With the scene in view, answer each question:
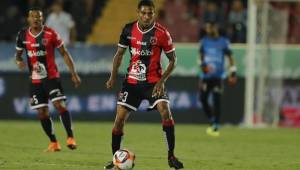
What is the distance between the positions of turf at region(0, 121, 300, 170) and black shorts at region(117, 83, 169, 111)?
873 mm

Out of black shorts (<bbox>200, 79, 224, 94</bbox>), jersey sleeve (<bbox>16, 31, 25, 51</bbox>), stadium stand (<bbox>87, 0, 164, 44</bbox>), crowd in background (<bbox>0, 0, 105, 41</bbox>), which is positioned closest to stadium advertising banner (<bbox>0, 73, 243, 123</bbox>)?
crowd in background (<bbox>0, 0, 105, 41</bbox>)

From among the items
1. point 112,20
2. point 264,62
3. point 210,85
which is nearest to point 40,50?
point 210,85

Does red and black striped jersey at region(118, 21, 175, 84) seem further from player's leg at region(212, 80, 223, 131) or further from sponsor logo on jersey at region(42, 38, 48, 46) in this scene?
player's leg at region(212, 80, 223, 131)

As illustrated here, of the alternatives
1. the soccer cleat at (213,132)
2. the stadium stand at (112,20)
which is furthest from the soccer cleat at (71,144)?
the stadium stand at (112,20)

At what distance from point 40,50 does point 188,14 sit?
40.0 feet

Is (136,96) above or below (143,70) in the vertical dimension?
below

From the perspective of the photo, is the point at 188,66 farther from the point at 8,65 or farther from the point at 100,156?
the point at 100,156

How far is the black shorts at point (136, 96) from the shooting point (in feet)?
35.6

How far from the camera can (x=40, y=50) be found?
1357cm

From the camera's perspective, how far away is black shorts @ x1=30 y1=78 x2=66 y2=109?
44.9 ft

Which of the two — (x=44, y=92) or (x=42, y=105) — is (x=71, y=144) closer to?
(x=42, y=105)

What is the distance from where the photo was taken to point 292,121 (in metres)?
22.3

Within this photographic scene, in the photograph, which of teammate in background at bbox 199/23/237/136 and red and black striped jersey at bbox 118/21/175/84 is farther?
teammate in background at bbox 199/23/237/136

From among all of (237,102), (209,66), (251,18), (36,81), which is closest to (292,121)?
(237,102)
